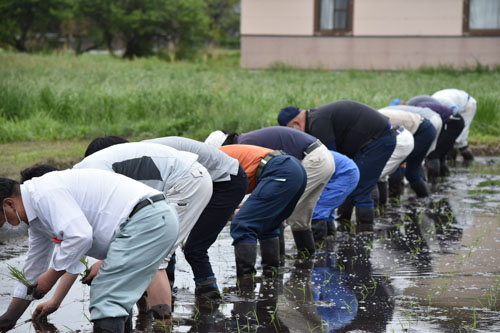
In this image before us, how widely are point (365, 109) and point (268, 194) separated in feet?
10.2

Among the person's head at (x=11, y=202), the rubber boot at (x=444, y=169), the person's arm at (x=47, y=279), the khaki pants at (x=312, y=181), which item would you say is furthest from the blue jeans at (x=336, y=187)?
the rubber boot at (x=444, y=169)

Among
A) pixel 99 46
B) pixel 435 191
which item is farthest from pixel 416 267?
pixel 99 46

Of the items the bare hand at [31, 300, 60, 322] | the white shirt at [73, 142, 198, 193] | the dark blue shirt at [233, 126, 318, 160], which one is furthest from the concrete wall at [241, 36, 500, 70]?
the bare hand at [31, 300, 60, 322]

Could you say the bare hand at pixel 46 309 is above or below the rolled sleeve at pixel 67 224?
below

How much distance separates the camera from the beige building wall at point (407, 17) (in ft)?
94.1

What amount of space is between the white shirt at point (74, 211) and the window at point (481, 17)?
25817 millimetres

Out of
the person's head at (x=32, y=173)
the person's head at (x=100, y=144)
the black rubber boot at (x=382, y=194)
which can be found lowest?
the black rubber boot at (x=382, y=194)

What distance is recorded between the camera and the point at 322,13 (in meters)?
29.8

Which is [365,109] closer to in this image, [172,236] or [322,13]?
[172,236]

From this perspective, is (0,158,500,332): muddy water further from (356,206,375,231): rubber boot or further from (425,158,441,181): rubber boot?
(425,158,441,181): rubber boot

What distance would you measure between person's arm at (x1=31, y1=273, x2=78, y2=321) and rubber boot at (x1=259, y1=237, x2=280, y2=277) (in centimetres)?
267

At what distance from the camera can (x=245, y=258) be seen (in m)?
7.48

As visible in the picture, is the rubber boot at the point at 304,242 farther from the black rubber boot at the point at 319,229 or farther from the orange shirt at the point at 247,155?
the orange shirt at the point at 247,155

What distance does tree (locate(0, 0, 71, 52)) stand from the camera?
42.6 m
